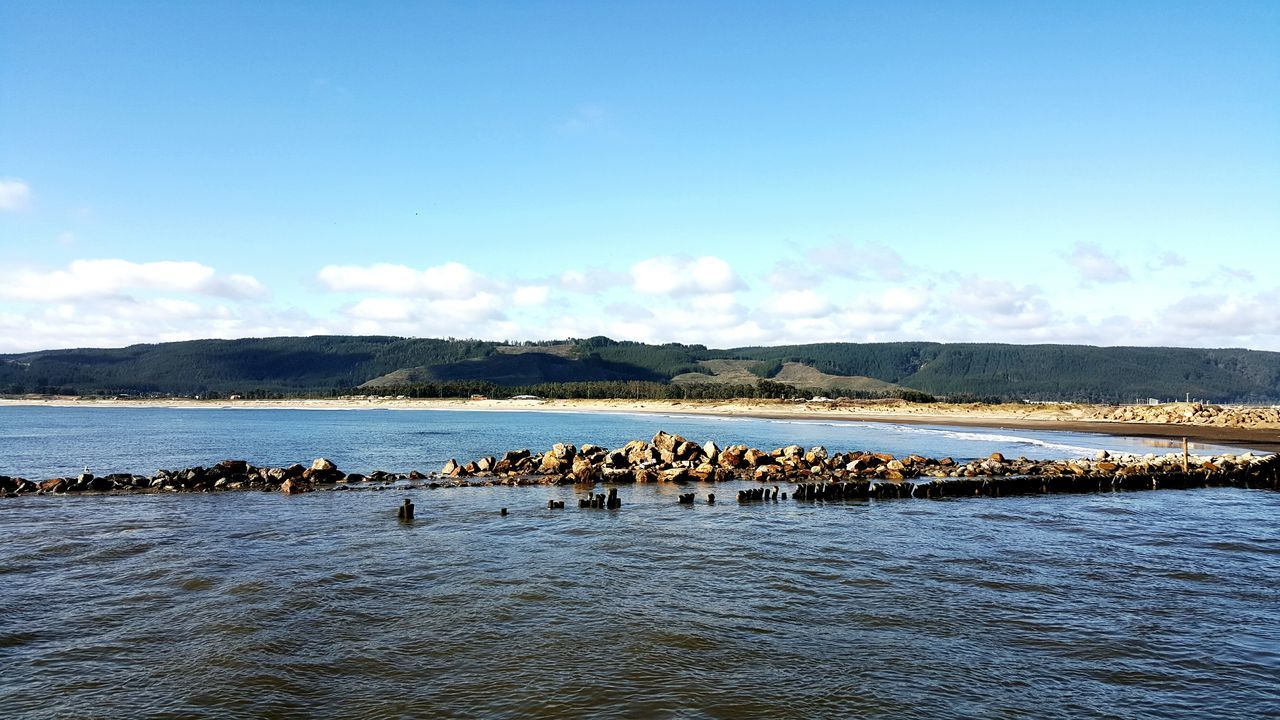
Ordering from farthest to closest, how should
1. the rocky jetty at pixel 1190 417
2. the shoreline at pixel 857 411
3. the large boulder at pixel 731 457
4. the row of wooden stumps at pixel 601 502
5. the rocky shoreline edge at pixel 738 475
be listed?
the rocky jetty at pixel 1190 417, the shoreline at pixel 857 411, the large boulder at pixel 731 457, the rocky shoreline edge at pixel 738 475, the row of wooden stumps at pixel 601 502

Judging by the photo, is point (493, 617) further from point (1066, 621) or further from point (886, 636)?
point (1066, 621)

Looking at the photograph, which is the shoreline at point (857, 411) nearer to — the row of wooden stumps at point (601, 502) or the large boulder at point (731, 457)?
the large boulder at point (731, 457)

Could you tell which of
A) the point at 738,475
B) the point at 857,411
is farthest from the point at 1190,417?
the point at 738,475

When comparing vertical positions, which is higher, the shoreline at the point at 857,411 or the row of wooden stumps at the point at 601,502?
the shoreline at the point at 857,411

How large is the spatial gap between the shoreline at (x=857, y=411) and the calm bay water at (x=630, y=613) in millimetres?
50599

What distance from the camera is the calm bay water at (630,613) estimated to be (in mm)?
9875

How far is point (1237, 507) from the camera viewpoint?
93.2 feet


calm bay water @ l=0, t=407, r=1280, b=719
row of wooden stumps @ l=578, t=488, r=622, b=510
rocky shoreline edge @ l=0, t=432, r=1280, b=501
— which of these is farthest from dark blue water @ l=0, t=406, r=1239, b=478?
calm bay water @ l=0, t=407, r=1280, b=719

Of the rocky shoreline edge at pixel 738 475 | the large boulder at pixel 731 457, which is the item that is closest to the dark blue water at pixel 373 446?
the rocky shoreline edge at pixel 738 475

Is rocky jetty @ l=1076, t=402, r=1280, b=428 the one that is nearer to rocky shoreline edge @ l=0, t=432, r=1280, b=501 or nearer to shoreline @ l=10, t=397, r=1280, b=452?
shoreline @ l=10, t=397, r=1280, b=452

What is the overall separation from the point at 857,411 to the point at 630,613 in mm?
121513

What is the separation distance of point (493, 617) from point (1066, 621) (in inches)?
416

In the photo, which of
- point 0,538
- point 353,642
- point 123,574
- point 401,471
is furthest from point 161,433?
point 353,642

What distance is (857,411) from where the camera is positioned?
421ft
